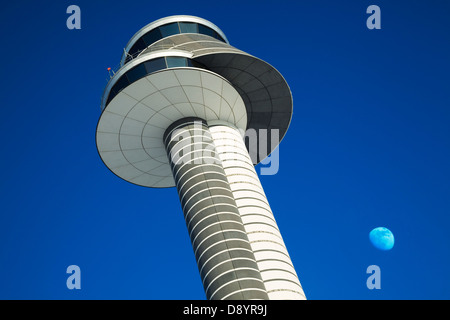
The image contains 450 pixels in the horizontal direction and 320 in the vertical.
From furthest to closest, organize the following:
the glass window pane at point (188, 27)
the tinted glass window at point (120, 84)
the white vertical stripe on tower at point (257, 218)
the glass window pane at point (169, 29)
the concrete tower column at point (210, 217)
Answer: the glass window pane at point (188, 27), the glass window pane at point (169, 29), the tinted glass window at point (120, 84), the white vertical stripe on tower at point (257, 218), the concrete tower column at point (210, 217)

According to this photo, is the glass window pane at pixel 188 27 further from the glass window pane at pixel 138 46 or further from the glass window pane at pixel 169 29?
the glass window pane at pixel 138 46

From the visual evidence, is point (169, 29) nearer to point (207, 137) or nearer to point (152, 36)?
point (152, 36)

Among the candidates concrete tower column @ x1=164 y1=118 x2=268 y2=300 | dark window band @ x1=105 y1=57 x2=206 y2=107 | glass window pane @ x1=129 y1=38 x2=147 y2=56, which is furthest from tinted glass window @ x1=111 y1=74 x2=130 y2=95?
glass window pane @ x1=129 y1=38 x2=147 y2=56

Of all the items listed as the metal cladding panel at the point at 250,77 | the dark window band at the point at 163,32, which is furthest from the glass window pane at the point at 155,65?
the dark window band at the point at 163,32
